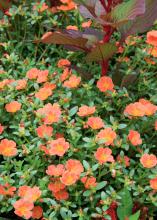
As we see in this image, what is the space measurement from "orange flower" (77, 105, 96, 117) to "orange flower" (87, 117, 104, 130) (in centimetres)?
4

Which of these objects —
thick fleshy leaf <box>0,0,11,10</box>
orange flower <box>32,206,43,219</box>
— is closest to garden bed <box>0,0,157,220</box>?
orange flower <box>32,206,43,219</box>

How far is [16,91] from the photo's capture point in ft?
7.03

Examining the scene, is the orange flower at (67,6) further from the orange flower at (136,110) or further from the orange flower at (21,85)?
the orange flower at (136,110)

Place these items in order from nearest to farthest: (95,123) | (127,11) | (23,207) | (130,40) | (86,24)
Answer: (23,207), (95,123), (127,11), (130,40), (86,24)

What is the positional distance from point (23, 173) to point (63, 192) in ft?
0.53

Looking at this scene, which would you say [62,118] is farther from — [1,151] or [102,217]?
[102,217]

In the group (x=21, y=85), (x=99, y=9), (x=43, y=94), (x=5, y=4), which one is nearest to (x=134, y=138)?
(x=43, y=94)

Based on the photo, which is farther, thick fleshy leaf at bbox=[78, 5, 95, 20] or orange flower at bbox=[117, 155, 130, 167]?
thick fleshy leaf at bbox=[78, 5, 95, 20]

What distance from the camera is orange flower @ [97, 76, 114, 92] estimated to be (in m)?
2.09

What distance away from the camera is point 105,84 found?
82.6 inches

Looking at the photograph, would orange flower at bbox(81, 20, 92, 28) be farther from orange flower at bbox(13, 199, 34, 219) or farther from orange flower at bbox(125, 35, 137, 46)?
orange flower at bbox(13, 199, 34, 219)

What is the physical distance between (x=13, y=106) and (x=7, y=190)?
0.37m

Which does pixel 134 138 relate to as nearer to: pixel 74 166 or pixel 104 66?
pixel 74 166

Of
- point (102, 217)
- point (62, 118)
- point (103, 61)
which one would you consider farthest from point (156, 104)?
point (102, 217)
